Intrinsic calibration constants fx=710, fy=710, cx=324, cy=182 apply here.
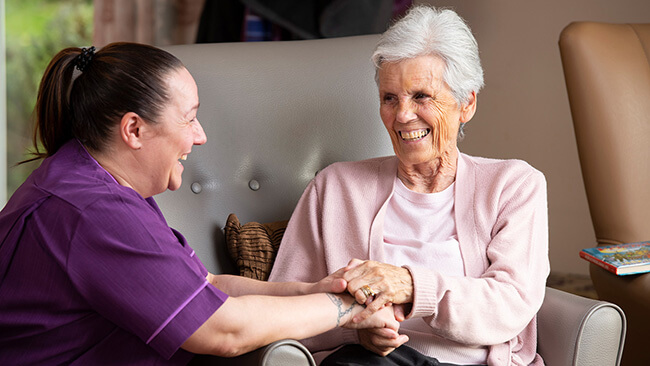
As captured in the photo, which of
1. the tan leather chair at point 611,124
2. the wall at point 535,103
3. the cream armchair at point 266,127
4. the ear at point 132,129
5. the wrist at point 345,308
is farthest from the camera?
the wall at point 535,103

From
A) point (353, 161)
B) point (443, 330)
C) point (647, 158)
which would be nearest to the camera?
point (443, 330)

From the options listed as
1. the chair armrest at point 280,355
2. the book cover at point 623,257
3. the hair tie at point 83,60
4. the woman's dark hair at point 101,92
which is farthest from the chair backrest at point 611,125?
the hair tie at point 83,60

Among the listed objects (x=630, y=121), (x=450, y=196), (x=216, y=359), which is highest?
(x=630, y=121)

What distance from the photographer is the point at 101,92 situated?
3.90ft

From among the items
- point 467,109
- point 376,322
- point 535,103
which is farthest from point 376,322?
point 535,103

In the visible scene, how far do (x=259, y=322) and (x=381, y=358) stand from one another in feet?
1.20

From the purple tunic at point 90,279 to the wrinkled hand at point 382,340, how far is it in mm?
389

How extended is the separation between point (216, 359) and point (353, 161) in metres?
0.70

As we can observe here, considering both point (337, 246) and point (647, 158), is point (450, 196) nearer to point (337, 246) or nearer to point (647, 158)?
point (337, 246)

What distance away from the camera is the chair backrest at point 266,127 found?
1.80m

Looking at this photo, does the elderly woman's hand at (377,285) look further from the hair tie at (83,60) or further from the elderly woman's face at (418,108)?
the hair tie at (83,60)

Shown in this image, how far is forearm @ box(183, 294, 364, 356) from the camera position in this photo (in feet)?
3.65

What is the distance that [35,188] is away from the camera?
1145 mm

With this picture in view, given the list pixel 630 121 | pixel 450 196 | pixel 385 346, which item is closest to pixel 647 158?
pixel 630 121
